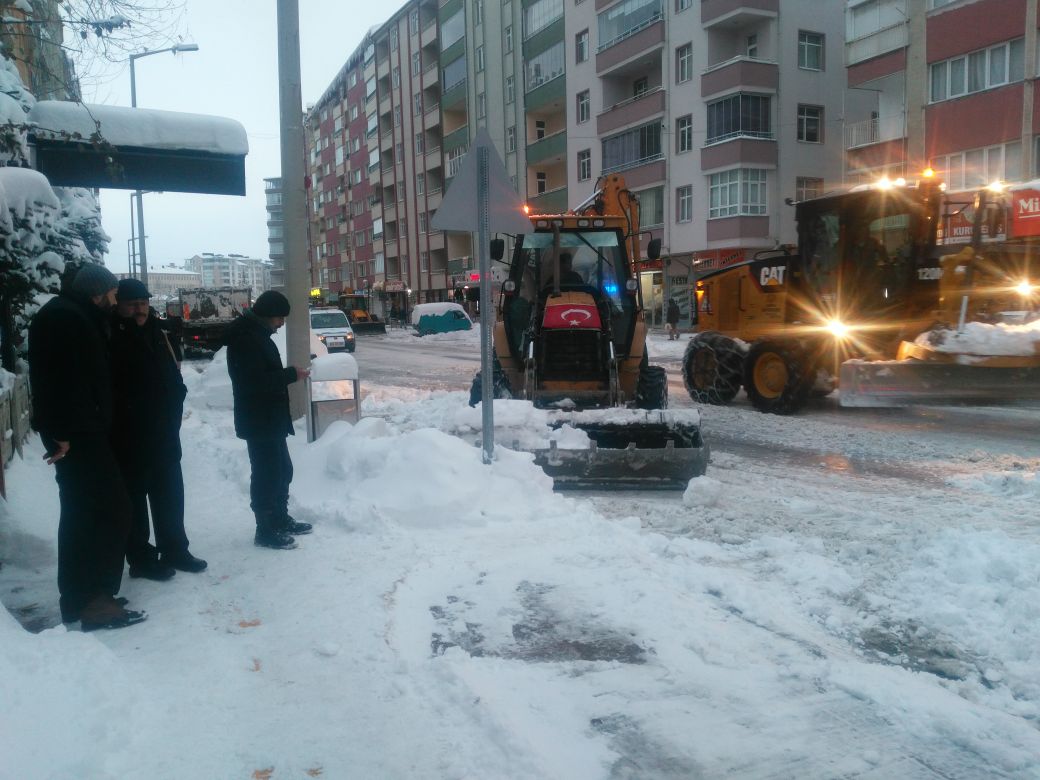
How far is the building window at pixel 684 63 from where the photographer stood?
35.9m

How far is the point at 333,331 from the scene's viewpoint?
29.0 metres

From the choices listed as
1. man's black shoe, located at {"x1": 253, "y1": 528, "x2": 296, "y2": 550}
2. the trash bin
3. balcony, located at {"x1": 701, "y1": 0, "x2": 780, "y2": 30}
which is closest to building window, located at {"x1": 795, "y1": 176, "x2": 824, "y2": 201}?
balcony, located at {"x1": 701, "y1": 0, "x2": 780, "y2": 30}

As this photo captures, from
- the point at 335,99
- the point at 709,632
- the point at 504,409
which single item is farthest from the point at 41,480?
the point at 335,99

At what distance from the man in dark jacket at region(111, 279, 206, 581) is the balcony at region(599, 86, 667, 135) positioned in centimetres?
3539

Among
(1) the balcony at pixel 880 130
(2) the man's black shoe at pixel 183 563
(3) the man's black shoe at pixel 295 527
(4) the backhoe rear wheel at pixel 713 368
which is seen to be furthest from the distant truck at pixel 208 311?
(2) the man's black shoe at pixel 183 563

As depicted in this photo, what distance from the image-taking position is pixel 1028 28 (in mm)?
22562

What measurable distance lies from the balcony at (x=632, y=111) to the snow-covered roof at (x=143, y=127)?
31919 mm

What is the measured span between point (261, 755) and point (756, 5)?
3655cm

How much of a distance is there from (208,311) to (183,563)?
26.9 m

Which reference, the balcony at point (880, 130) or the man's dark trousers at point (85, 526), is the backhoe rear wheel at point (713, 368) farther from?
the balcony at point (880, 130)

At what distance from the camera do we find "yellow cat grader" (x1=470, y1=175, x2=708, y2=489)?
25.6 feet

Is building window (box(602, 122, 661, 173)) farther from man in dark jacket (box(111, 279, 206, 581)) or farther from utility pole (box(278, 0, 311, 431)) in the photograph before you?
man in dark jacket (box(111, 279, 206, 581))

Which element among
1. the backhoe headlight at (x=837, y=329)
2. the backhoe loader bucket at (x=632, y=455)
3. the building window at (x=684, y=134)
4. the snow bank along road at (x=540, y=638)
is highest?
the building window at (x=684, y=134)

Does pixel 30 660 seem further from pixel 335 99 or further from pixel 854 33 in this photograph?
pixel 335 99
